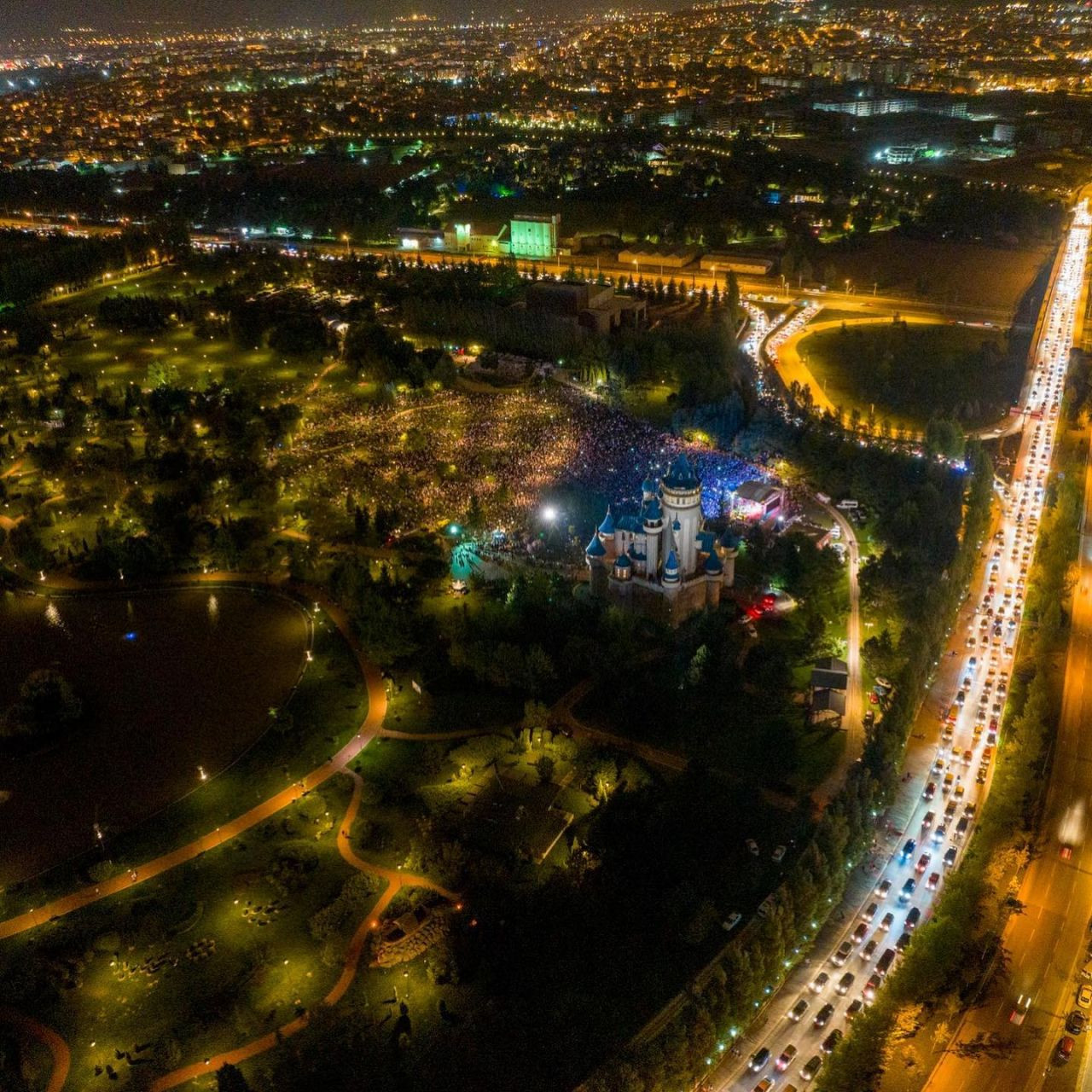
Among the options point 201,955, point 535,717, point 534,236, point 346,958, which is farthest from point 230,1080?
point 534,236

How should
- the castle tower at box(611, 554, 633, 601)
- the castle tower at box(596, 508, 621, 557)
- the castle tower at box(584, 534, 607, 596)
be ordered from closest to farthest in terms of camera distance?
the castle tower at box(611, 554, 633, 601) < the castle tower at box(584, 534, 607, 596) < the castle tower at box(596, 508, 621, 557)

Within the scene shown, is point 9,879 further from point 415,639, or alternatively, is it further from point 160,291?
point 160,291

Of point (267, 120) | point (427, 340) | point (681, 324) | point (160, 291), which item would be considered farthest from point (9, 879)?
point (267, 120)

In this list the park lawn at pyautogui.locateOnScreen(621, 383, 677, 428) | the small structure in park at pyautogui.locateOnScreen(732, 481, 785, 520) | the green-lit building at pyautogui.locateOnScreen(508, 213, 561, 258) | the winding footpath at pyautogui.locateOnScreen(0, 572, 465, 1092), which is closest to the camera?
the winding footpath at pyautogui.locateOnScreen(0, 572, 465, 1092)

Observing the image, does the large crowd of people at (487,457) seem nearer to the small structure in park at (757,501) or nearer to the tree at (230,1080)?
the small structure in park at (757,501)

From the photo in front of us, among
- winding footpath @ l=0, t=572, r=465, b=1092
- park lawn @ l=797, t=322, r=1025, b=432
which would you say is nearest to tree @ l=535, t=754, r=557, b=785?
winding footpath @ l=0, t=572, r=465, b=1092

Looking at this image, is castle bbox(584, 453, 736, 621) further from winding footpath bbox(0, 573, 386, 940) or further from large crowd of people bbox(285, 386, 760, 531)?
winding footpath bbox(0, 573, 386, 940)

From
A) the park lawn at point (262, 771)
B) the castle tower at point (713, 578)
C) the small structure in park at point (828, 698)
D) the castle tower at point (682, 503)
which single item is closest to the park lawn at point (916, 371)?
the castle tower at point (713, 578)
